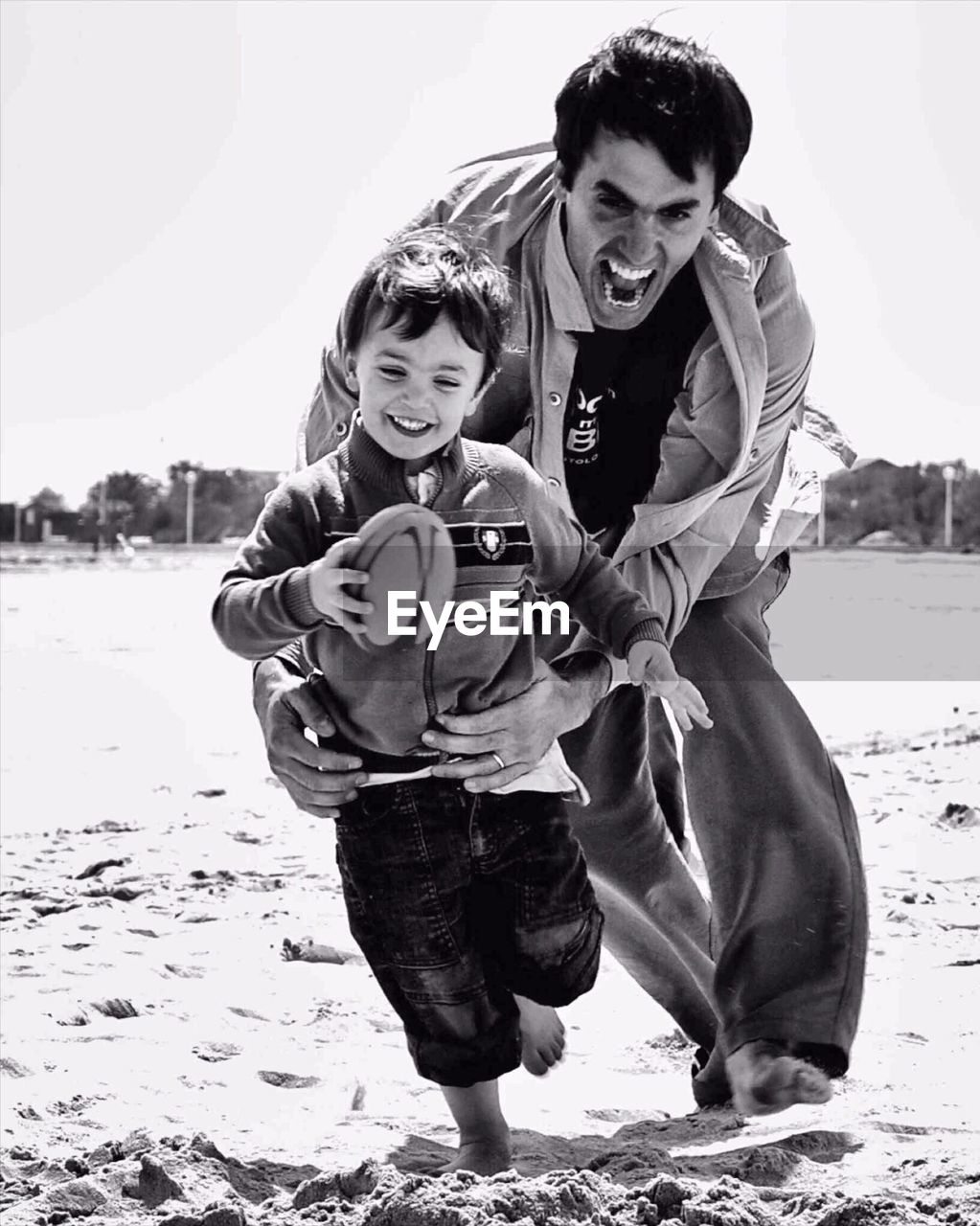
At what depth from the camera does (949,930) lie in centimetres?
469

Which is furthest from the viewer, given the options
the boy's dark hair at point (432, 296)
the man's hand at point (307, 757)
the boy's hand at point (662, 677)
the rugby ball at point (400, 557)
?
the man's hand at point (307, 757)

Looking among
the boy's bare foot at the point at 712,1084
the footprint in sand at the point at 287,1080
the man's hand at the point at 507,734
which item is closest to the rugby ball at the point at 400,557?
the man's hand at the point at 507,734

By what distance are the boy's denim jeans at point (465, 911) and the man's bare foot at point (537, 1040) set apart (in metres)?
0.49

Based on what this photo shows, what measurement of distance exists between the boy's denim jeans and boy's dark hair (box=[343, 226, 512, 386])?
0.60m

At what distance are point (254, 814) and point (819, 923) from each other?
396cm

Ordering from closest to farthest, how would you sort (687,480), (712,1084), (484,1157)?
(484,1157) < (687,480) < (712,1084)

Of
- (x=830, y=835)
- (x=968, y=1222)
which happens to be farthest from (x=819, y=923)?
(x=968, y=1222)

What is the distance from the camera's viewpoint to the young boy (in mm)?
2145

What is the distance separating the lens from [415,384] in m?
2.14

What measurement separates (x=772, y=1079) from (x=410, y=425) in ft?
4.30

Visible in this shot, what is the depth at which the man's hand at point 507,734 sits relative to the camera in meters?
2.33

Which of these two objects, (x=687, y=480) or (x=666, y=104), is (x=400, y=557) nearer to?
(x=666, y=104)

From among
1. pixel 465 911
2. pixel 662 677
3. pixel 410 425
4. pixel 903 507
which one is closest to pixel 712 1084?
pixel 465 911

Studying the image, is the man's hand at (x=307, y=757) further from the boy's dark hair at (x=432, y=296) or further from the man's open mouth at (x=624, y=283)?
the man's open mouth at (x=624, y=283)
